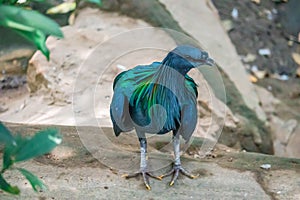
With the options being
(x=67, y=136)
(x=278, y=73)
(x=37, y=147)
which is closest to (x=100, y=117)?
(x=67, y=136)

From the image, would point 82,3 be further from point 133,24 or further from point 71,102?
point 71,102

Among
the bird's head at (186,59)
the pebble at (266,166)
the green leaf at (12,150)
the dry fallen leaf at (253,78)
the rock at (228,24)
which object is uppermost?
the green leaf at (12,150)

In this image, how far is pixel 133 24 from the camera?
4.59m

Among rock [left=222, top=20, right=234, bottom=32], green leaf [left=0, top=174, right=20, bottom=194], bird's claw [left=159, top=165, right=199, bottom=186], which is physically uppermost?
green leaf [left=0, top=174, right=20, bottom=194]

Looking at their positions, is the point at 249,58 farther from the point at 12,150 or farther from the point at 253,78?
the point at 12,150

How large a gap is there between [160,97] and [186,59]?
7.1 inches

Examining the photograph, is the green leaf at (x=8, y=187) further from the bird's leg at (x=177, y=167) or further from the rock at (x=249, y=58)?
the rock at (x=249, y=58)

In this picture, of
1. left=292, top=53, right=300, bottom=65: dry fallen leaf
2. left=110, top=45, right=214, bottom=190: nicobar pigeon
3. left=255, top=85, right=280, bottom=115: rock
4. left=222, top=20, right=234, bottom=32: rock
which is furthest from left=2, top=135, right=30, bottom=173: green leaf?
left=292, top=53, right=300, bottom=65: dry fallen leaf

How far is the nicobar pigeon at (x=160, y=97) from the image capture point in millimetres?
2436

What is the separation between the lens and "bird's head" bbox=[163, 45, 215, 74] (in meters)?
2.42

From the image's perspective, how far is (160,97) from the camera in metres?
2.47

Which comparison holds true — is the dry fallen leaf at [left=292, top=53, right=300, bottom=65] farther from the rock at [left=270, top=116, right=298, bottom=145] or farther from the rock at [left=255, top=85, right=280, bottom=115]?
the rock at [left=270, top=116, right=298, bottom=145]

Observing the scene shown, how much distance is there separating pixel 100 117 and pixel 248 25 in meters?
2.55

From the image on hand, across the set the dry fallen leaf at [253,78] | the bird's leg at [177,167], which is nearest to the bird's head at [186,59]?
the bird's leg at [177,167]
